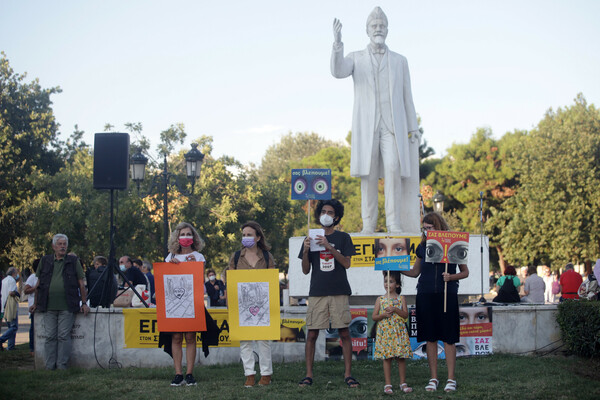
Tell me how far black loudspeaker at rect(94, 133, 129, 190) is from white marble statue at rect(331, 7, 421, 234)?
3.61 meters

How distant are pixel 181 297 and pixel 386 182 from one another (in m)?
4.98

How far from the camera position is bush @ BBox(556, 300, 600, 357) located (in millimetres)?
8945

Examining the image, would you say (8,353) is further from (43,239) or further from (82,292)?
(43,239)

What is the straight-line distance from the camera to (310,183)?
8297mm

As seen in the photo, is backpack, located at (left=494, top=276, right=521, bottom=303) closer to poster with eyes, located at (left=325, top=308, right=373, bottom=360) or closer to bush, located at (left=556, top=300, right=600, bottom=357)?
bush, located at (left=556, top=300, right=600, bottom=357)

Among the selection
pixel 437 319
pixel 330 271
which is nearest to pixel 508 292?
pixel 437 319

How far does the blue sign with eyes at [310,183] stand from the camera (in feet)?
27.1

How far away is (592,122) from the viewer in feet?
111

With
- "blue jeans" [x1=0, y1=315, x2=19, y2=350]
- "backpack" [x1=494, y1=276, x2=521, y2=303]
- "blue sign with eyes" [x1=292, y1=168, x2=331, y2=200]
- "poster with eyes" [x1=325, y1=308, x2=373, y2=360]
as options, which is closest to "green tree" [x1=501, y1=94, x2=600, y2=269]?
"backpack" [x1=494, y1=276, x2=521, y2=303]

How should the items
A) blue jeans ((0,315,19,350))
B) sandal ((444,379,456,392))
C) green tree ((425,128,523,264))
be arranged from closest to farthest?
sandal ((444,379,456,392))
blue jeans ((0,315,19,350))
green tree ((425,128,523,264))

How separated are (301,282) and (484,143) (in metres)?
37.9

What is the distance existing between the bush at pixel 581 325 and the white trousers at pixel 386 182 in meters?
2.95

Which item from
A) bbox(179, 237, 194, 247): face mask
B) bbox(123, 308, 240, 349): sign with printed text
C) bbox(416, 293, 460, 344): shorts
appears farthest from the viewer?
bbox(123, 308, 240, 349): sign with printed text

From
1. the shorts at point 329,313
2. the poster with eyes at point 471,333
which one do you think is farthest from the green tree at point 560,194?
the shorts at point 329,313
